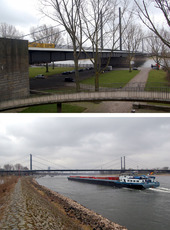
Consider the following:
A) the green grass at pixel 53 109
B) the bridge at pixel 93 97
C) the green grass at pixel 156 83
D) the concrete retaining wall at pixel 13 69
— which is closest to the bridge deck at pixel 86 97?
the bridge at pixel 93 97

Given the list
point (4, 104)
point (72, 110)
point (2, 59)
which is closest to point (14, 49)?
point (2, 59)

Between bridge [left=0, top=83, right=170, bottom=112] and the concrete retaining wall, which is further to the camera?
the concrete retaining wall

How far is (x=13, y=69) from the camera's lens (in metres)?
21.2

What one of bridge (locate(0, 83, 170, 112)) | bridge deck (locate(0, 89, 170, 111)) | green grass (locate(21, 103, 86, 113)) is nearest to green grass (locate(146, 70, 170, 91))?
bridge (locate(0, 83, 170, 112))

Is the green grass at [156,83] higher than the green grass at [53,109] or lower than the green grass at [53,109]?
higher

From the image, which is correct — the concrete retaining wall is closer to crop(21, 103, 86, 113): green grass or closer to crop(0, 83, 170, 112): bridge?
crop(0, 83, 170, 112): bridge

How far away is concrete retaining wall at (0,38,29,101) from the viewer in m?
20.0

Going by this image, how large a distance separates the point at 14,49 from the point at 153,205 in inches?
731

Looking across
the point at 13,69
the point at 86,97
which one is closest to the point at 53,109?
the point at 86,97

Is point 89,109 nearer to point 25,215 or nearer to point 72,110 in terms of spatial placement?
point 72,110

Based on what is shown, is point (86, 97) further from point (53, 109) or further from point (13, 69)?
point (13, 69)

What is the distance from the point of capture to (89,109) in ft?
78.0

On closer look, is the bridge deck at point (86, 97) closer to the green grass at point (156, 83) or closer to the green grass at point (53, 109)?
the green grass at point (156, 83)

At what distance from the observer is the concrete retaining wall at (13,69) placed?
20047mm
